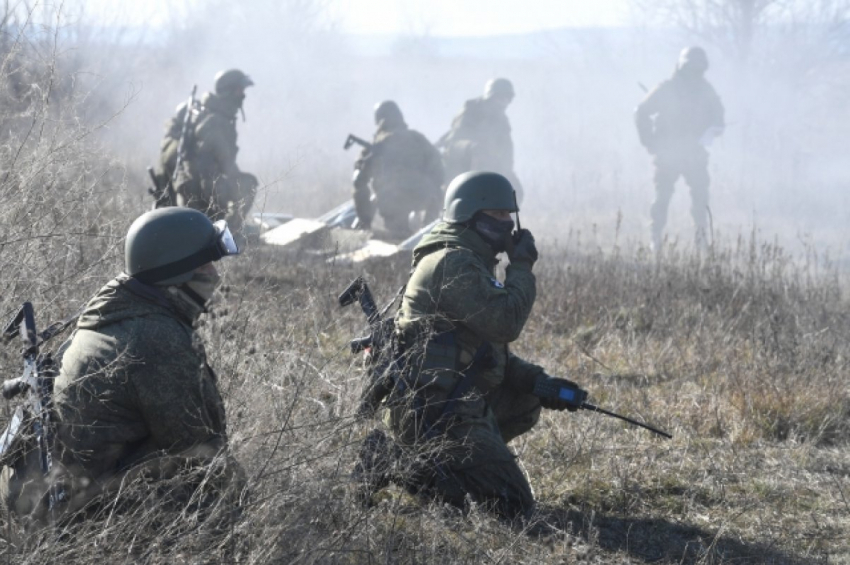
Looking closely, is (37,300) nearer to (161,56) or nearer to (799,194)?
(799,194)

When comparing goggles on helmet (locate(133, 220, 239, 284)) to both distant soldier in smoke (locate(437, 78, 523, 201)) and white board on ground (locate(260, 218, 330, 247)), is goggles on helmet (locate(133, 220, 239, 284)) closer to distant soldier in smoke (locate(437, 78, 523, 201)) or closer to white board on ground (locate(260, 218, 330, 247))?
white board on ground (locate(260, 218, 330, 247))

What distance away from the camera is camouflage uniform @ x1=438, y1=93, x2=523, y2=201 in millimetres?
15641

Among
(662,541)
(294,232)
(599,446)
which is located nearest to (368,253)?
(294,232)

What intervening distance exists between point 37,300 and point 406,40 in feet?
146

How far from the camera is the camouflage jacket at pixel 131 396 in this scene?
3.19m

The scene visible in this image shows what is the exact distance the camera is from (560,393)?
4516 mm

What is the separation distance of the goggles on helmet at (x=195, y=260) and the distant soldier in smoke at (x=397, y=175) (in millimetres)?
10201

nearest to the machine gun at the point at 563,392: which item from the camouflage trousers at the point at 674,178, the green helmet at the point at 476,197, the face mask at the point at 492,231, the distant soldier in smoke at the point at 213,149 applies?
the face mask at the point at 492,231

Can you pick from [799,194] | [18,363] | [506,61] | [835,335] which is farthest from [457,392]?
[506,61]

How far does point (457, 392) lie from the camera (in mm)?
4379


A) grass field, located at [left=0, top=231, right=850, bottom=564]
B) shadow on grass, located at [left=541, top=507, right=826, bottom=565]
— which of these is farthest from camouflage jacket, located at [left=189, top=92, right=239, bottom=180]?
shadow on grass, located at [left=541, top=507, right=826, bottom=565]

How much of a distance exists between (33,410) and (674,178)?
13003mm

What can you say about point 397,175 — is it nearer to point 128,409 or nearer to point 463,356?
point 463,356

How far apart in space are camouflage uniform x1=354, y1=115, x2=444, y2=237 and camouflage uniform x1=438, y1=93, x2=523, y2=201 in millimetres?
1662
